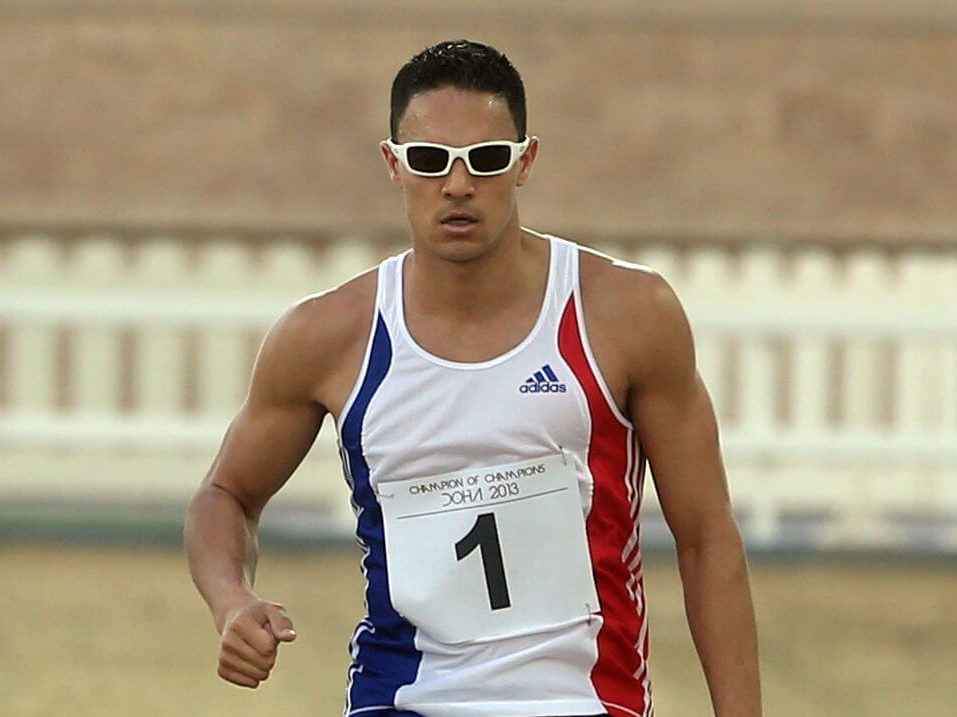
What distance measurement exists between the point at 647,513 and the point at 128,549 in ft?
7.72

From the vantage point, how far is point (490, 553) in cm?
303

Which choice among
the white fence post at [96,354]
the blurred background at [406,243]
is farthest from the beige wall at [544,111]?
the white fence post at [96,354]

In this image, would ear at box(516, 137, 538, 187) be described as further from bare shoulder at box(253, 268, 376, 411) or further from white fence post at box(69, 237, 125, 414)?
white fence post at box(69, 237, 125, 414)

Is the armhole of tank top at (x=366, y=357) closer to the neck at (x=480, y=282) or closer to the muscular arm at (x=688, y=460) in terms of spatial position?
the neck at (x=480, y=282)

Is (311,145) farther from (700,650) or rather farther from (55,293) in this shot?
(700,650)

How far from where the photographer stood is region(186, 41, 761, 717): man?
298cm

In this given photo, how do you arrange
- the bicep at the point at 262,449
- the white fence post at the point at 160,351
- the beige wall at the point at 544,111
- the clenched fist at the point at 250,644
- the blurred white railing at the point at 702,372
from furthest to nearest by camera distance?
the beige wall at the point at 544,111 → the white fence post at the point at 160,351 → the blurred white railing at the point at 702,372 → the bicep at the point at 262,449 → the clenched fist at the point at 250,644

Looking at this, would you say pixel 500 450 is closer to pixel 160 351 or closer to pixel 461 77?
pixel 461 77

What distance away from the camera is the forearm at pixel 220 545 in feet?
10.2

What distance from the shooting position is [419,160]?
9.72 ft

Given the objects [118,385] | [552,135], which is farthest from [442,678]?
→ [552,135]

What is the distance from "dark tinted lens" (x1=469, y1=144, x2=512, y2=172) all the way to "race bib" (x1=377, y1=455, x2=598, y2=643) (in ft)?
1.39

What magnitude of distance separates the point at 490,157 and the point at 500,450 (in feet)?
1.38

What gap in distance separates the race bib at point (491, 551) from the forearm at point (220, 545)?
0.25m
